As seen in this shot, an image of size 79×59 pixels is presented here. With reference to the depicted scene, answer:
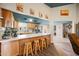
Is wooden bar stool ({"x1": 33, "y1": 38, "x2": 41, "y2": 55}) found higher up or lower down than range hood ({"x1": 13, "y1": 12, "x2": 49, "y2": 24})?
lower down

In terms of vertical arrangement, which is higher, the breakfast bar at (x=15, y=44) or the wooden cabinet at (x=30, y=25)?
the wooden cabinet at (x=30, y=25)

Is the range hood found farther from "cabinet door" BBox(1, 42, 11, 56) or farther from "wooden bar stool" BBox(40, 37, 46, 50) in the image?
"cabinet door" BBox(1, 42, 11, 56)

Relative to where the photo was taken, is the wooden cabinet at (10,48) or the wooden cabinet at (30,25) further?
the wooden cabinet at (30,25)

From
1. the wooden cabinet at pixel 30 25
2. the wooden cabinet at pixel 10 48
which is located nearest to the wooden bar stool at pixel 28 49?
the wooden cabinet at pixel 10 48

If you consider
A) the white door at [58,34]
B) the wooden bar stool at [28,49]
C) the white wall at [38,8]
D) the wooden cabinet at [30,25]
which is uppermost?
→ the white wall at [38,8]

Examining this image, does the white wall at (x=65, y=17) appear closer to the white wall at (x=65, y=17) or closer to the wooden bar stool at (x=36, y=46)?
the white wall at (x=65, y=17)

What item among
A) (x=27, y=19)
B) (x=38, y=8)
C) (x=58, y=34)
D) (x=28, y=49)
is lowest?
(x=28, y=49)

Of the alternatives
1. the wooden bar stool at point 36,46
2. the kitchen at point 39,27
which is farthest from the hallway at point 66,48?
the wooden bar stool at point 36,46

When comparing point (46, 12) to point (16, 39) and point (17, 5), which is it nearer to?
point (17, 5)

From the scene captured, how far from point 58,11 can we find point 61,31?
0.32 meters

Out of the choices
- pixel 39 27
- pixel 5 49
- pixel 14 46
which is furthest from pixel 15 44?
pixel 39 27

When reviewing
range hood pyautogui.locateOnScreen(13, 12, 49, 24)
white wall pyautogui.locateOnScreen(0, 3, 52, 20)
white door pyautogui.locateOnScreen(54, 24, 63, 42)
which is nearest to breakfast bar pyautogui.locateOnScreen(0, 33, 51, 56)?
white door pyautogui.locateOnScreen(54, 24, 63, 42)

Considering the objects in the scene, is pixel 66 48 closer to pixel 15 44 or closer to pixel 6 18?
pixel 15 44

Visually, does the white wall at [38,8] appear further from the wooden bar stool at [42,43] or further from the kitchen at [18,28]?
the wooden bar stool at [42,43]
